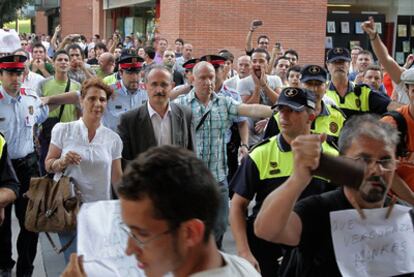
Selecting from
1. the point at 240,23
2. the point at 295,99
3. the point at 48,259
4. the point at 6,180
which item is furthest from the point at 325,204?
the point at 240,23

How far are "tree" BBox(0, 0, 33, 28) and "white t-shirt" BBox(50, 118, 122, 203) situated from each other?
39.0m

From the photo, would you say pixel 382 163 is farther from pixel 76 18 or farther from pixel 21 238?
pixel 76 18

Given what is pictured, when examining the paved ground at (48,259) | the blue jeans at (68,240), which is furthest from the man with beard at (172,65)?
the blue jeans at (68,240)

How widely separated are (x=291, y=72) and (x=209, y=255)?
639 centimetres

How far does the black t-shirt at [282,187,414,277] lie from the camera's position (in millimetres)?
2660

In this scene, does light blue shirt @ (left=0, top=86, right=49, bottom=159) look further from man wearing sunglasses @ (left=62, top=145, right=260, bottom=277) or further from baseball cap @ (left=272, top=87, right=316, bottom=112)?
man wearing sunglasses @ (left=62, top=145, right=260, bottom=277)

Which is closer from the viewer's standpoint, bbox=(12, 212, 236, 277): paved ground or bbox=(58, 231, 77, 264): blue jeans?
bbox=(58, 231, 77, 264): blue jeans

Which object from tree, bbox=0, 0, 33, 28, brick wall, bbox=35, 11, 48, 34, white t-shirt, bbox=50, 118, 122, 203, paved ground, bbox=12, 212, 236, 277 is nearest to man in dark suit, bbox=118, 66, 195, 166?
white t-shirt, bbox=50, 118, 122, 203

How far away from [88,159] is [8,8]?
1595 inches

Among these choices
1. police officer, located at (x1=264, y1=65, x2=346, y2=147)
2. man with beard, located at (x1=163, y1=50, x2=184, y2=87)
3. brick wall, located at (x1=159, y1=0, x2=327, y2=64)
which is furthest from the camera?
brick wall, located at (x1=159, y1=0, x2=327, y2=64)

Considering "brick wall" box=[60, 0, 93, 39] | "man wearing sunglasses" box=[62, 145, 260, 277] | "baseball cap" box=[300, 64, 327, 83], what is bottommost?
"man wearing sunglasses" box=[62, 145, 260, 277]

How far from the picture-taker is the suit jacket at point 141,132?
5.33 metres

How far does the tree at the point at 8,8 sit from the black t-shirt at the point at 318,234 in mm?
41612

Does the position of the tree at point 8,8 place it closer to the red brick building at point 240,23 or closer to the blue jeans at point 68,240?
the red brick building at point 240,23
